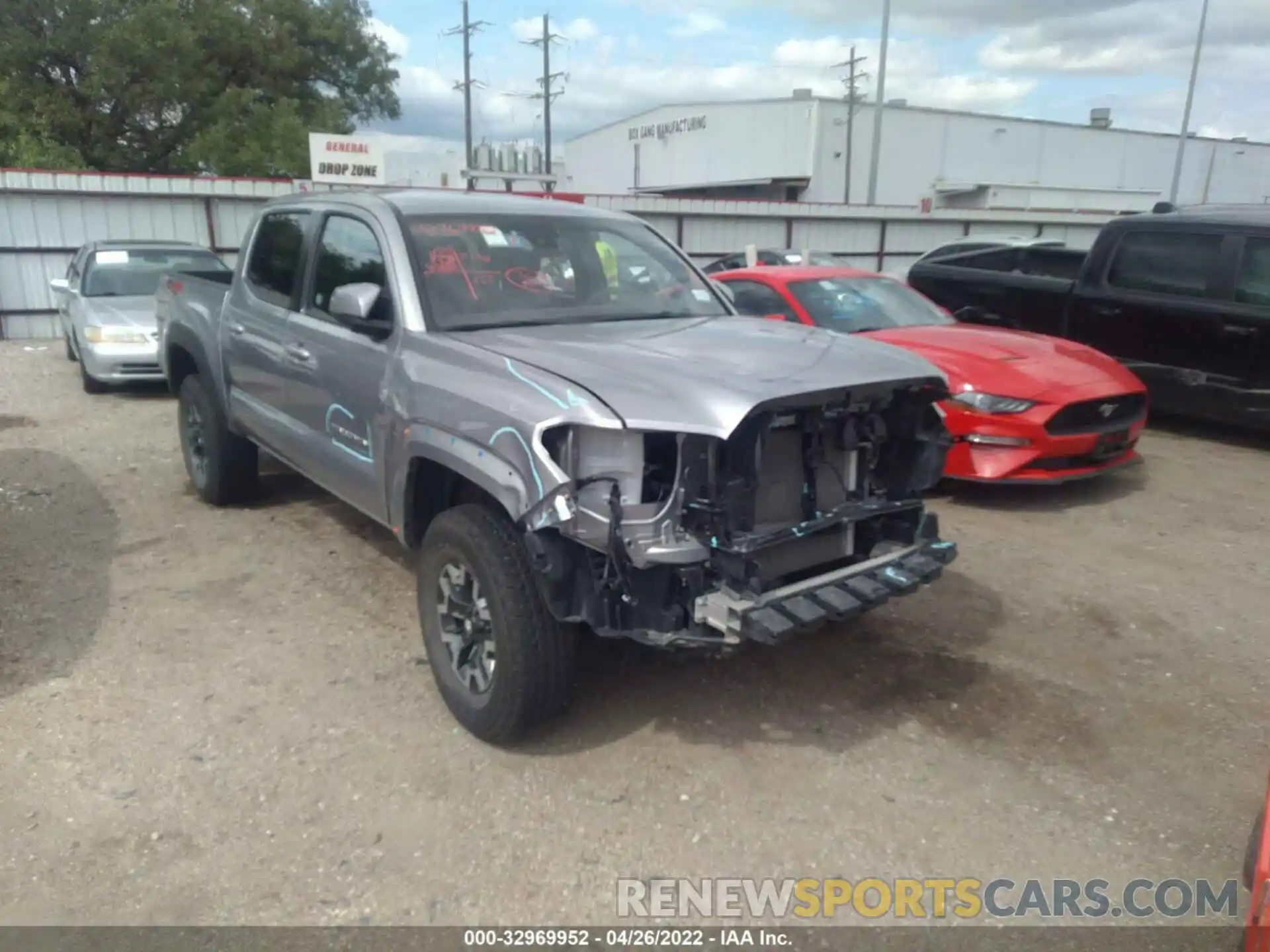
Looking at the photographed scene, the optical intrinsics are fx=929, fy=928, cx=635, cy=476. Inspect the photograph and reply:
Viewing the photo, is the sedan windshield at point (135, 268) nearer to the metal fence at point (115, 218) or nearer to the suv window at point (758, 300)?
the metal fence at point (115, 218)

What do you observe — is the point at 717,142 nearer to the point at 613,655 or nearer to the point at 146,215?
the point at 146,215

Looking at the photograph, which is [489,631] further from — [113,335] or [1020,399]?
[113,335]

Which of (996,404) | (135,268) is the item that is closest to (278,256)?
(996,404)

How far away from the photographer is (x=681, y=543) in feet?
9.62

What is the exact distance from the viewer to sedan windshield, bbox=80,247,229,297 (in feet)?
35.1

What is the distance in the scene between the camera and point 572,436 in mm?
2953

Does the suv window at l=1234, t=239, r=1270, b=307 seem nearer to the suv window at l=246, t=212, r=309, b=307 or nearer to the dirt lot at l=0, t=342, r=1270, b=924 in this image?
the dirt lot at l=0, t=342, r=1270, b=924

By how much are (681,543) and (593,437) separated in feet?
1.44

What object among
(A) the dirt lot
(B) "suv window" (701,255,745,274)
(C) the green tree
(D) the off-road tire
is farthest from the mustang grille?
(C) the green tree

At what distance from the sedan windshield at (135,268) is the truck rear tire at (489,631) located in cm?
844

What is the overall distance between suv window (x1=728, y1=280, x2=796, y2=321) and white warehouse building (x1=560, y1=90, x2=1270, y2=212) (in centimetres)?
3437

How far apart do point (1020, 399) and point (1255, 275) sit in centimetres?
303

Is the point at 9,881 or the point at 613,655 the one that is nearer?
the point at 9,881

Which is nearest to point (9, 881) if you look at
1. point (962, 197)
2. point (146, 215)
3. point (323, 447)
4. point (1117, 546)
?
point (323, 447)
